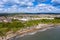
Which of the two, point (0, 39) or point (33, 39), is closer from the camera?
point (0, 39)

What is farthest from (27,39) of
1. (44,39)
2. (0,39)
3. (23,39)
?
(0,39)

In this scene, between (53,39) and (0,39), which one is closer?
(0,39)

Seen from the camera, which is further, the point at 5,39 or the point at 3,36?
the point at 3,36

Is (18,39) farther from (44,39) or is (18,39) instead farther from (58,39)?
(58,39)

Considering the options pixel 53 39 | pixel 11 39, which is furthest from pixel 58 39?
pixel 11 39

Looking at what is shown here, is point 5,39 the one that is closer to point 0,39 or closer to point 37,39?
point 0,39

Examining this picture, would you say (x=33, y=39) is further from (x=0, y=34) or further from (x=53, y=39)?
(x=0, y=34)

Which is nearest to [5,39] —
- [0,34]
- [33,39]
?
[0,34]
